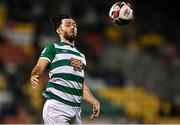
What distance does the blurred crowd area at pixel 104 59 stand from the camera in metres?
15.2

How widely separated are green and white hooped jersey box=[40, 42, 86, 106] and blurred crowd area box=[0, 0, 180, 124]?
7857mm

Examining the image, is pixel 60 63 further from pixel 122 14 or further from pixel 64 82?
pixel 122 14

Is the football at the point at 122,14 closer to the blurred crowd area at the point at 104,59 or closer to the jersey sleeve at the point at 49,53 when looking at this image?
the jersey sleeve at the point at 49,53

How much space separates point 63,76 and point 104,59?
459 inches

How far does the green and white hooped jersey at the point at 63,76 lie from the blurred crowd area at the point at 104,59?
7857 millimetres

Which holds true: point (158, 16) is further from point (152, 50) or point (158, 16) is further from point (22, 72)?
point (22, 72)

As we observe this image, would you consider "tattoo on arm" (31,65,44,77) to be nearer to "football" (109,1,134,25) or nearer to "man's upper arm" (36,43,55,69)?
"man's upper arm" (36,43,55,69)

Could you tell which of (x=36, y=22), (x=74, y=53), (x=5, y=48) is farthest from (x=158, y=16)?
(x=74, y=53)

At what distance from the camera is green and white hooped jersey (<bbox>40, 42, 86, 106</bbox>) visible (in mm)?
6543

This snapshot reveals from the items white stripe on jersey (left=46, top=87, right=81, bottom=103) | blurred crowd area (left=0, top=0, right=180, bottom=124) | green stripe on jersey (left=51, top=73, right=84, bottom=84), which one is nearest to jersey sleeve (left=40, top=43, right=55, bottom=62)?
green stripe on jersey (left=51, top=73, right=84, bottom=84)

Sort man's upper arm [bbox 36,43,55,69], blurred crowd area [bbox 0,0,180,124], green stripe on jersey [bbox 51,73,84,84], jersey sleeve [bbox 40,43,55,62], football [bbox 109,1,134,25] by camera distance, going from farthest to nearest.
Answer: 1. blurred crowd area [bbox 0,0,180,124]
2. football [bbox 109,1,134,25]
3. green stripe on jersey [bbox 51,73,84,84]
4. jersey sleeve [bbox 40,43,55,62]
5. man's upper arm [bbox 36,43,55,69]

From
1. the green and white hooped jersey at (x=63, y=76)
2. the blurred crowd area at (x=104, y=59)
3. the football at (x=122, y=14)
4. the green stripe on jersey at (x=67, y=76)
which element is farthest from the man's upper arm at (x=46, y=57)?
the blurred crowd area at (x=104, y=59)

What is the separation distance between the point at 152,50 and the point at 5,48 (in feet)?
17.7

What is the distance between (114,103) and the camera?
16422mm
